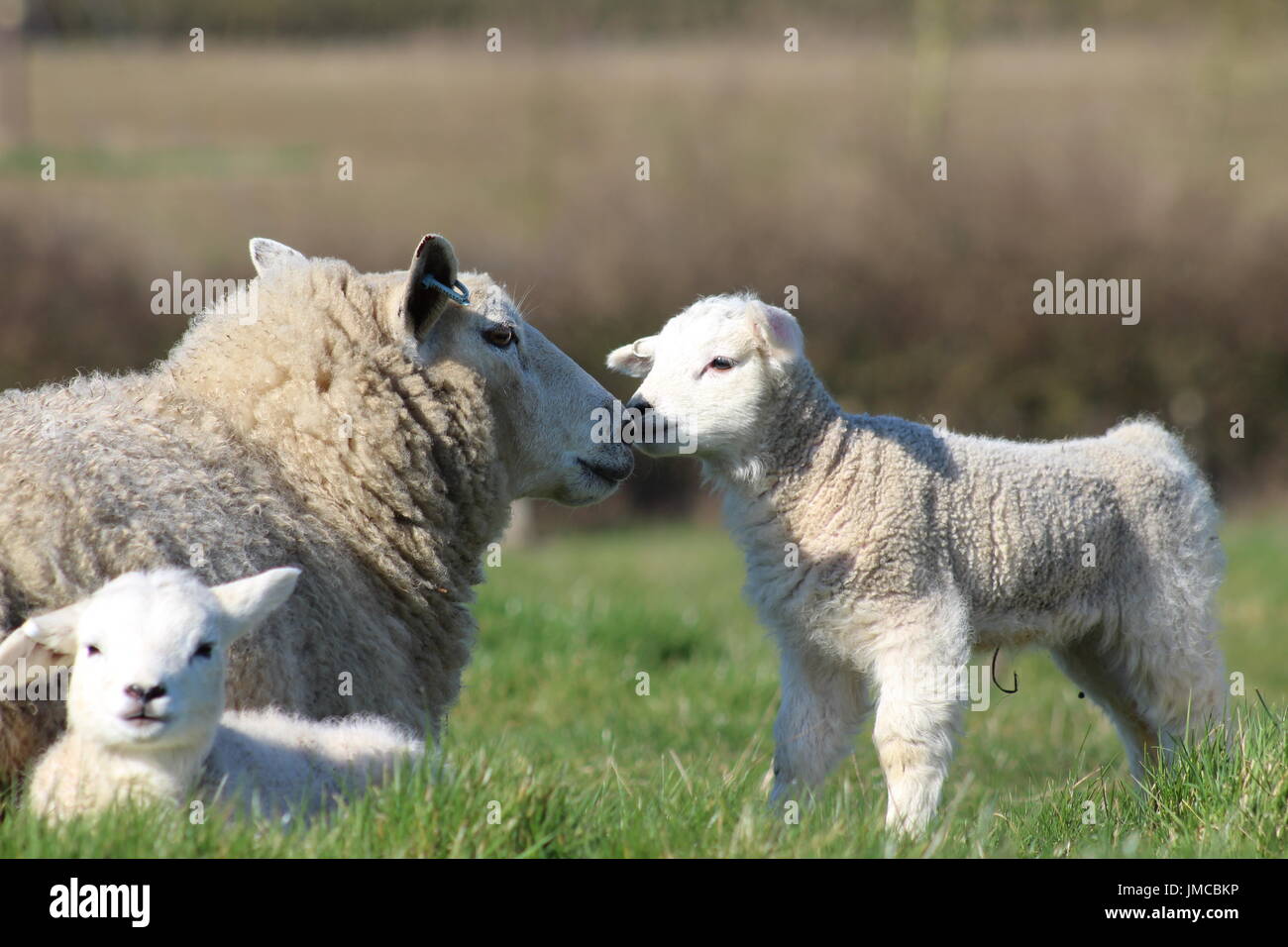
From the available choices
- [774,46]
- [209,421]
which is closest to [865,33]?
[774,46]

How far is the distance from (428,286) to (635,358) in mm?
1101

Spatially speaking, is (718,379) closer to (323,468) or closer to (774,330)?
(774,330)

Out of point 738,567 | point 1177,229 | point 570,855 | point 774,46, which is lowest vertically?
point 738,567

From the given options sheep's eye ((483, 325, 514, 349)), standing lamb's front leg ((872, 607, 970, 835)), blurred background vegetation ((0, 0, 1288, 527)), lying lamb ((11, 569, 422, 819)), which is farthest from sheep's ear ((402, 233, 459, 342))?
blurred background vegetation ((0, 0, 1288, 527))

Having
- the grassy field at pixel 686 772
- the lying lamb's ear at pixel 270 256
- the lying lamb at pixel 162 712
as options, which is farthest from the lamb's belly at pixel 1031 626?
the lying lamb's ear at pixel 270 256

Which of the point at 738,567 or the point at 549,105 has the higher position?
the point at 549,105

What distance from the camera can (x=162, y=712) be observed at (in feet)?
9.35

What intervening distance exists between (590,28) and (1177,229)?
28.2ft

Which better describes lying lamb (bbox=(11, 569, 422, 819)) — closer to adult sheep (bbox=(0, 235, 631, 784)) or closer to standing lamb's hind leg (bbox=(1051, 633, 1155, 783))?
adult sheep (bbox=(0, 235, 631, 784))

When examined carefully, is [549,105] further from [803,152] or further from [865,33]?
[865,33]

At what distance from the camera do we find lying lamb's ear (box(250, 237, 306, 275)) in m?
4.38

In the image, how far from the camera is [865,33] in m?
21.9

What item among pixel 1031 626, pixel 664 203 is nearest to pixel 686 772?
pixel 1031 626

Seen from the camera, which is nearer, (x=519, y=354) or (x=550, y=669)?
(x=519, y=354)
